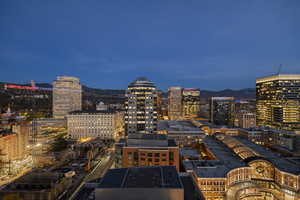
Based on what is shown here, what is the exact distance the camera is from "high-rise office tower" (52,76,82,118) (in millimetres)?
118750

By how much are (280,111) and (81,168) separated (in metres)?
98.9

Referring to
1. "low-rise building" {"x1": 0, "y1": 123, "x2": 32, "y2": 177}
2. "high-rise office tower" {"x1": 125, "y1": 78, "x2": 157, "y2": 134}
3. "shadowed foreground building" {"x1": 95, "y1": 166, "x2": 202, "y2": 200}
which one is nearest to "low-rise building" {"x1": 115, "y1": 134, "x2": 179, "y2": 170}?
"shadowed foreground building" {"x1": 95, "y1": 166, "x2": 202, "y2": 200}

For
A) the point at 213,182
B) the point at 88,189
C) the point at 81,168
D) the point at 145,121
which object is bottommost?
the point at 81,168

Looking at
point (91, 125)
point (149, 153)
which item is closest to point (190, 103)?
point (91, 125)

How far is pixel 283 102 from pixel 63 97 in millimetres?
125838

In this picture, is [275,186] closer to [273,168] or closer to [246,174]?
[273,168]

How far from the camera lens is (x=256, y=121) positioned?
119125 mm

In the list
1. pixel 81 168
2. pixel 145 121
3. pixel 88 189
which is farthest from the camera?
pixel 145 121

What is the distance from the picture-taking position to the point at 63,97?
12081cm

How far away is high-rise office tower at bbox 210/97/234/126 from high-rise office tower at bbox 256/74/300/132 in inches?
1085

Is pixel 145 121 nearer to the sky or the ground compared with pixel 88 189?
nearer to the sky

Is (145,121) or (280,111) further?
(280,111)

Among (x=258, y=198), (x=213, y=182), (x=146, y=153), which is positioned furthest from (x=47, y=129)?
(x=258, y=198)

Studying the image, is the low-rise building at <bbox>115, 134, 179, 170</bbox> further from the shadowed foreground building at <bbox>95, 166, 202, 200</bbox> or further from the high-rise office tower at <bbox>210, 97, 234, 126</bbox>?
the high-rise office tower at <bbox>210, 97, 234, 126</bbox>
